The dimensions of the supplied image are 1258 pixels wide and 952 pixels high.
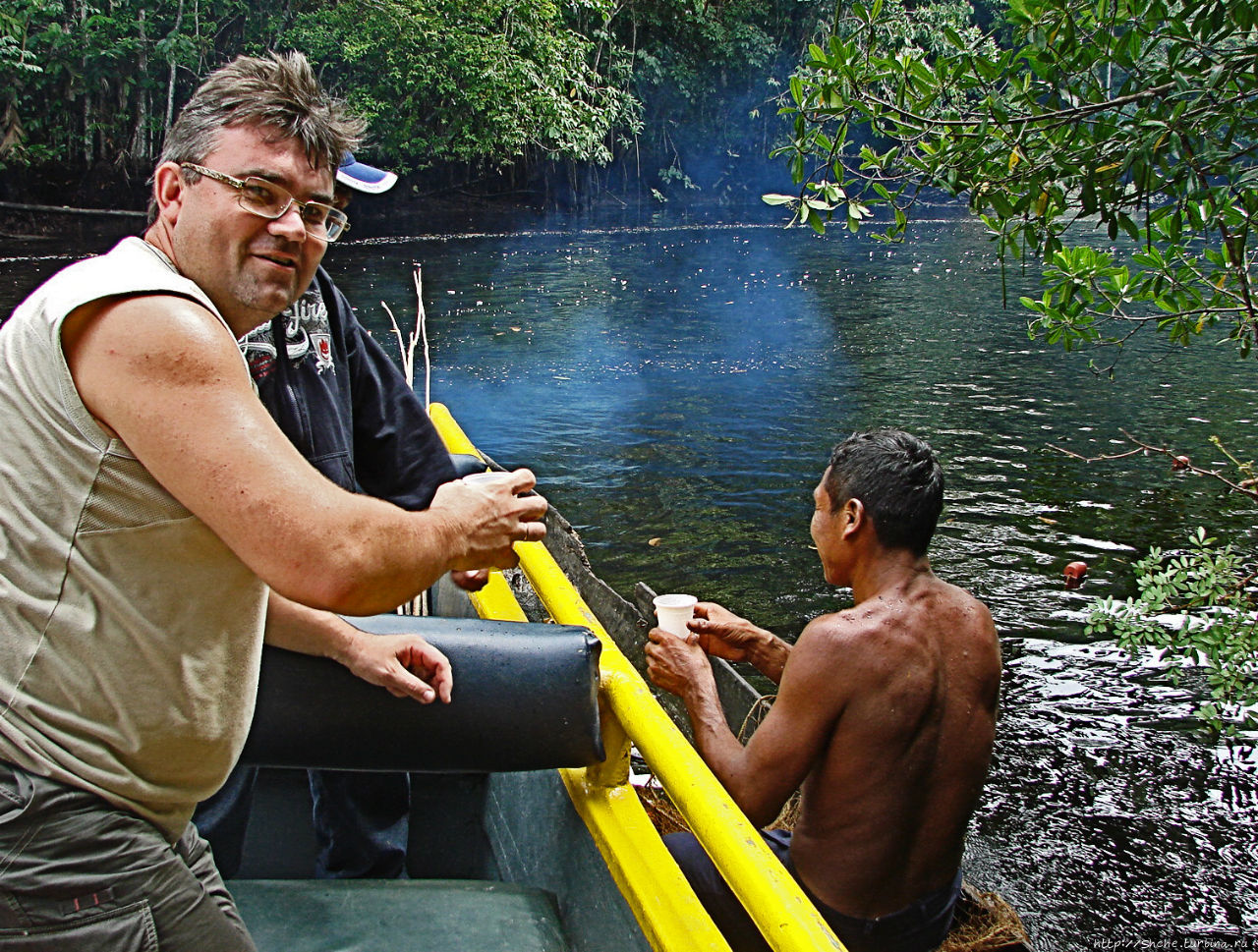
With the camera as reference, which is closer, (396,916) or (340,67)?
(396,916)

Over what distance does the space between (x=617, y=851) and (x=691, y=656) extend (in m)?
1.22

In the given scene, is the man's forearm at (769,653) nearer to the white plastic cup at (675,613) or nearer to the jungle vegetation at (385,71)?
the white plastic cup at (675,613)

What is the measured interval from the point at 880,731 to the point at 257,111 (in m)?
1.98

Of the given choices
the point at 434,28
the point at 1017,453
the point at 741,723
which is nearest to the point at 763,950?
the point at 741,723

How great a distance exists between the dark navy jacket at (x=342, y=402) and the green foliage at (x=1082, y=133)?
184cm

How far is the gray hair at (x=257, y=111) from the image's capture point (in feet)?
5.38

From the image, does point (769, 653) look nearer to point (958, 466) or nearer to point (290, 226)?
point (290, 226)

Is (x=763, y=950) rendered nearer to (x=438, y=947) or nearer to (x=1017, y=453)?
(x=438, y=947)

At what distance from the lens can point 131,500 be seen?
4.43 feet

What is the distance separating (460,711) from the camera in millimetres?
2332

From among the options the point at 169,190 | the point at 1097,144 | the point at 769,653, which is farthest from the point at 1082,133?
the point at 169,190

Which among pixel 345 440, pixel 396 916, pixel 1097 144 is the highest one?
pixel 1097 144

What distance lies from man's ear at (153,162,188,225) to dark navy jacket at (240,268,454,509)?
0.72 meters

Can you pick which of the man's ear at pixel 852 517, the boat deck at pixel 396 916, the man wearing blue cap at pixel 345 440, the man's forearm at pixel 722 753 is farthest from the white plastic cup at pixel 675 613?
the boat deck at pixel 396 916
